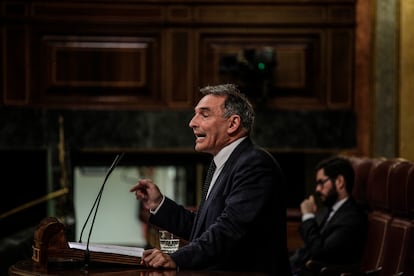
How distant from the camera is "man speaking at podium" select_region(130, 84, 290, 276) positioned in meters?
2.79

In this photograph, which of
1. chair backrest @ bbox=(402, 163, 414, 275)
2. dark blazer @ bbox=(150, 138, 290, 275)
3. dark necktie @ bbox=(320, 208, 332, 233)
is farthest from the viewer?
dark necktie @ bbox=(320, 208, 332, 233)

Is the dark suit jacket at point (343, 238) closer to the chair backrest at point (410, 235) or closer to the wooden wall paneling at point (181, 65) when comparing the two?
the chair backrest at point (410, 235)

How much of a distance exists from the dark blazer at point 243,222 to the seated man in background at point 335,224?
6.04 feet

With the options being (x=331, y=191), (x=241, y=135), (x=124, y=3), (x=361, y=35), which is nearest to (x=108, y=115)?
(x=124, y=3)

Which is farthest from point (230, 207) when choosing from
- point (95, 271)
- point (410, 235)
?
point (410, 235)

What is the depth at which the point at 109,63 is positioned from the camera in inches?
306

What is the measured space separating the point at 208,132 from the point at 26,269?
2.46 ft

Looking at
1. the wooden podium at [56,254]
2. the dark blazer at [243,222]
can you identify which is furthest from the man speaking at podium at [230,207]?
the wooden podium at [56,254]

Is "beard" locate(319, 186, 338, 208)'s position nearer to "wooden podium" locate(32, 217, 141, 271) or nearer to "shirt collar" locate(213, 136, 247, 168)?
"shirt collar" locate(213, 136, 247, 168)

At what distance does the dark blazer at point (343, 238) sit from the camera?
4746 millimetres

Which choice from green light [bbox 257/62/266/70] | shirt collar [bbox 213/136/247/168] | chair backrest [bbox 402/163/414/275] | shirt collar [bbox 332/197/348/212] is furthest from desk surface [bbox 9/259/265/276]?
green light [bbox 257/62/266/70]

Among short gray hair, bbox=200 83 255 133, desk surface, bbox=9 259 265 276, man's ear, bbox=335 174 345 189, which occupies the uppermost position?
short gray hair, bbox=200 83 255 133

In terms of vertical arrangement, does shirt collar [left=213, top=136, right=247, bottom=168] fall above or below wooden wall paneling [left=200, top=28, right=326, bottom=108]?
below

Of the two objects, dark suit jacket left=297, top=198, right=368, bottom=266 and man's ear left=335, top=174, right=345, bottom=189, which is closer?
dark suit jacket left=297, top=198, right=368, bottom=266
